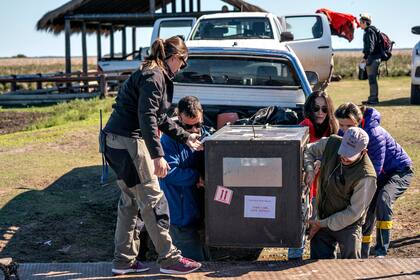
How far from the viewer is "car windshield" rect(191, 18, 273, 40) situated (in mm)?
12484

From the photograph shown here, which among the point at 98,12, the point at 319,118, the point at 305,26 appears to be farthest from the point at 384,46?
the point at 98,12

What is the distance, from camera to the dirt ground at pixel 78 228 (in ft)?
23.0

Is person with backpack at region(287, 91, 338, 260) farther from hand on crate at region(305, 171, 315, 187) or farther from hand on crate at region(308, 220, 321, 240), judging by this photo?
hand on crate at region(305, 171, 315, 187)

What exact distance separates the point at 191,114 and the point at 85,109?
12407 millimetres

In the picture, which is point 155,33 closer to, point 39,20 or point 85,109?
point 85,109

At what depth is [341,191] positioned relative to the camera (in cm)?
572

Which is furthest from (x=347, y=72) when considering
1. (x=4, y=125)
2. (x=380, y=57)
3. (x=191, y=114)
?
(x=191, y=114)

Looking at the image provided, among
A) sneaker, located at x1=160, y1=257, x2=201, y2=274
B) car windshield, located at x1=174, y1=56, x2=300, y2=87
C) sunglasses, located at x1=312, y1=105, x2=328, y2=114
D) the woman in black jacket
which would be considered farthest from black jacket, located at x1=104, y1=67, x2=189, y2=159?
car windshield, located at x1=174, y1=56, x2=300, y2=87

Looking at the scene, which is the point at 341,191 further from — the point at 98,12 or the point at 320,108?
the point at 98,12

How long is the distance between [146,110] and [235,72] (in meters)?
3.27

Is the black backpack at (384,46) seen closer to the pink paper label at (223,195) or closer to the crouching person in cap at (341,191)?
the crouching person in cap at (341,191)

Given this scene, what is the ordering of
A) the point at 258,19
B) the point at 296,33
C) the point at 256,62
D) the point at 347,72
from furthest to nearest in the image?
1. the point at 347,72
2. the point at 296,33
3. the point at 258,19
4. the point at 256,62

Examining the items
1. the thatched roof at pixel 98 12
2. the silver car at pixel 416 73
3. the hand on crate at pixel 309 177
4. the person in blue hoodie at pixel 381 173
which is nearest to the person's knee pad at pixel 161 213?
the hand on crate at pixel 309 177

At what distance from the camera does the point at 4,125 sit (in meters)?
17.8
